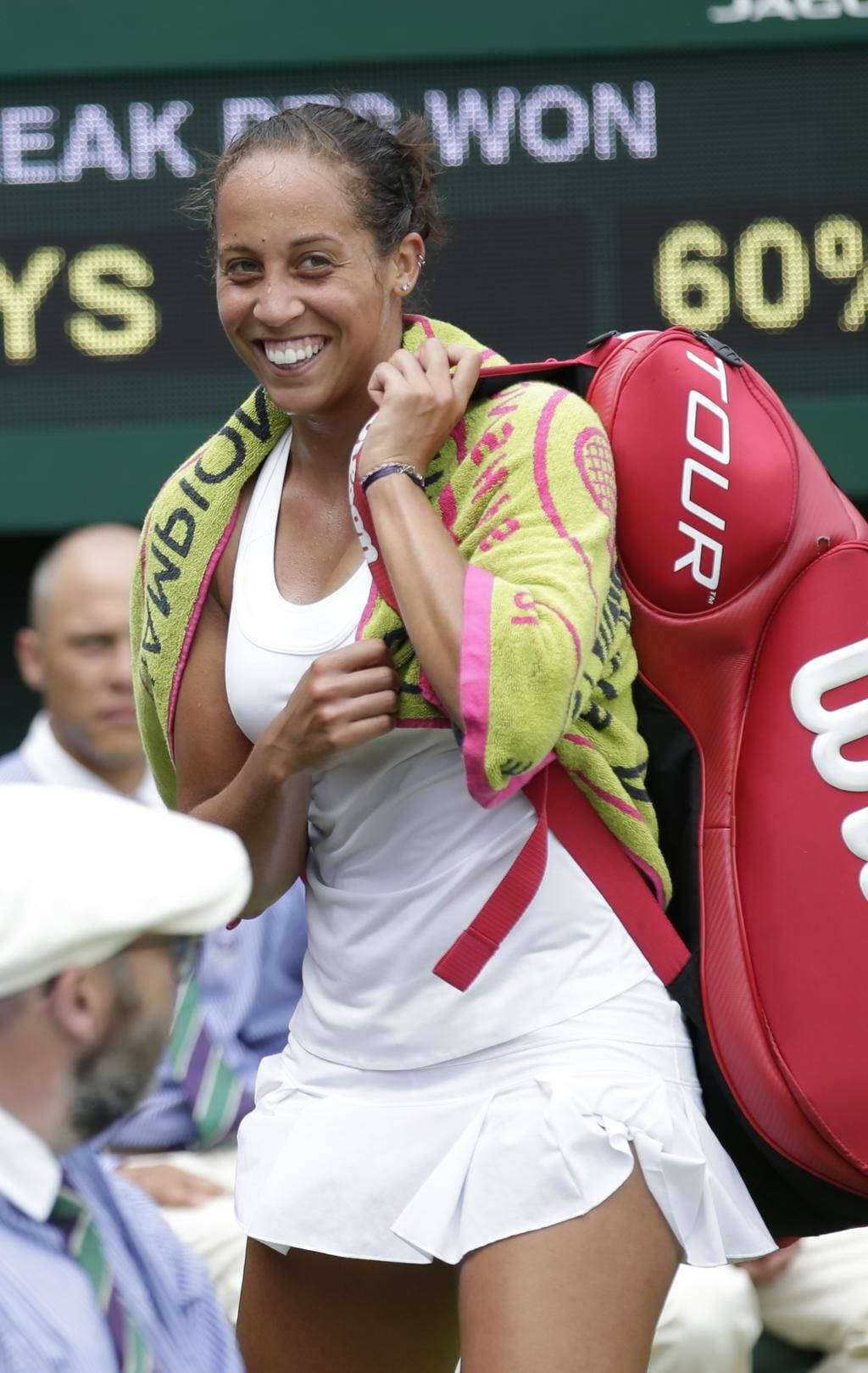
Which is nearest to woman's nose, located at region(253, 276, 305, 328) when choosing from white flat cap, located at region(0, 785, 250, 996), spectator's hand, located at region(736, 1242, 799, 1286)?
white flat cap, located at region(0, 785, 250, 996)

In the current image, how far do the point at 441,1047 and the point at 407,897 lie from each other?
151 millimetres

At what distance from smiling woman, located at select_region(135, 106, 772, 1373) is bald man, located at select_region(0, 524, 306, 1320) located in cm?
68

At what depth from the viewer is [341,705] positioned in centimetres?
205

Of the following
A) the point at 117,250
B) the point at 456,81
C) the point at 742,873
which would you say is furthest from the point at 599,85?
the point at 742,873

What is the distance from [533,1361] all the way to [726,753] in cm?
63

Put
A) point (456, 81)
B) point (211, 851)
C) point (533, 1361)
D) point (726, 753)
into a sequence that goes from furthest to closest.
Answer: point (456, 81)
point (726, 753)
point (533, 1361)
point (211, 851)

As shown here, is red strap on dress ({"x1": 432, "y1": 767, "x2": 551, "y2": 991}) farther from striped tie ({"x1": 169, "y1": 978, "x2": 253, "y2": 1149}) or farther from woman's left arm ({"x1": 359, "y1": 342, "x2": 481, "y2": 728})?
striped tie ({"x1": 169, "y1": 978, "x2": 253, "y2": 1149})

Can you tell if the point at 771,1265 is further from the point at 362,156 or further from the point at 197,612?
the point at 362,156

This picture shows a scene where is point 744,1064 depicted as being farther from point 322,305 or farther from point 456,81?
point 456,81

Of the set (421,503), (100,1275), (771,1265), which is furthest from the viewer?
(771,1265)

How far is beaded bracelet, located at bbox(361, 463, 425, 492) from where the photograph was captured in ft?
6.82

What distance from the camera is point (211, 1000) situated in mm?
3809

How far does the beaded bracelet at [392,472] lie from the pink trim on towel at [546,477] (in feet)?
0.37

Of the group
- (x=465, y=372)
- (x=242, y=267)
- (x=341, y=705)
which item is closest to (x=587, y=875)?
(x=341, y=705)
